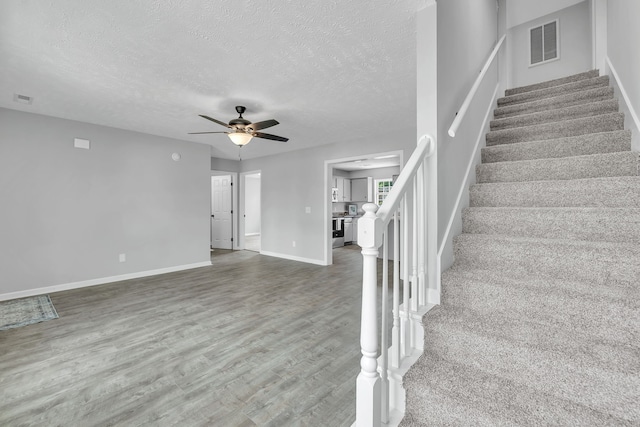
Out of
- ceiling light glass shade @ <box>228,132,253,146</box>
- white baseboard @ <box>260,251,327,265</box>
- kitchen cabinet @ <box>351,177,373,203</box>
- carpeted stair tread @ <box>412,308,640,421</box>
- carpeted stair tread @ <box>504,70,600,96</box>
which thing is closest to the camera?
carpeted stair tread @ <box>412,308,640,421</box>

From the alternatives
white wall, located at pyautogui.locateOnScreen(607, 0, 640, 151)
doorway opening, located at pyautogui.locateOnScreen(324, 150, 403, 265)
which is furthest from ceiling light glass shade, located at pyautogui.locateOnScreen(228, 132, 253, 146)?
doorway opening, located at pyautogui.locateOnScreen(324, 150, 403, 265)

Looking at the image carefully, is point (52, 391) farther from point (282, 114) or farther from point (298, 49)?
point (282, 114)

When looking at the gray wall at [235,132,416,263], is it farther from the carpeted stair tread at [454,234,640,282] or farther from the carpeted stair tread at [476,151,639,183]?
the carpeted stair tread at [454,234,640,282]

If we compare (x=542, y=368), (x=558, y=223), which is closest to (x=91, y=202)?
(x=542, y=368)

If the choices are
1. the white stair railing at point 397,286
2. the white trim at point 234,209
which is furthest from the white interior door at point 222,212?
the white stair railing at point 397,286

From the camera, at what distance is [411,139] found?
183 inches

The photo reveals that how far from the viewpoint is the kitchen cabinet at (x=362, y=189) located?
9.01 metres

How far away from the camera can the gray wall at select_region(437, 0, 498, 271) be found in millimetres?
1737

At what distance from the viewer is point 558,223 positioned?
170 centimetres

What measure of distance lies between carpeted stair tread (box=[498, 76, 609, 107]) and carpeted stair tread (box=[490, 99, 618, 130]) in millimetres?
556

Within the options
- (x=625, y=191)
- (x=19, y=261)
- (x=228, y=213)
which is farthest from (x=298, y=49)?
(x=228, y=213)

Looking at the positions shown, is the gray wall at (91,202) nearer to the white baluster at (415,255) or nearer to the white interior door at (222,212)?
the white interior door at (222,212)

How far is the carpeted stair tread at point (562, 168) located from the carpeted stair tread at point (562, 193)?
7.2 inches

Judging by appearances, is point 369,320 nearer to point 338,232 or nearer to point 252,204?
point 338,232
